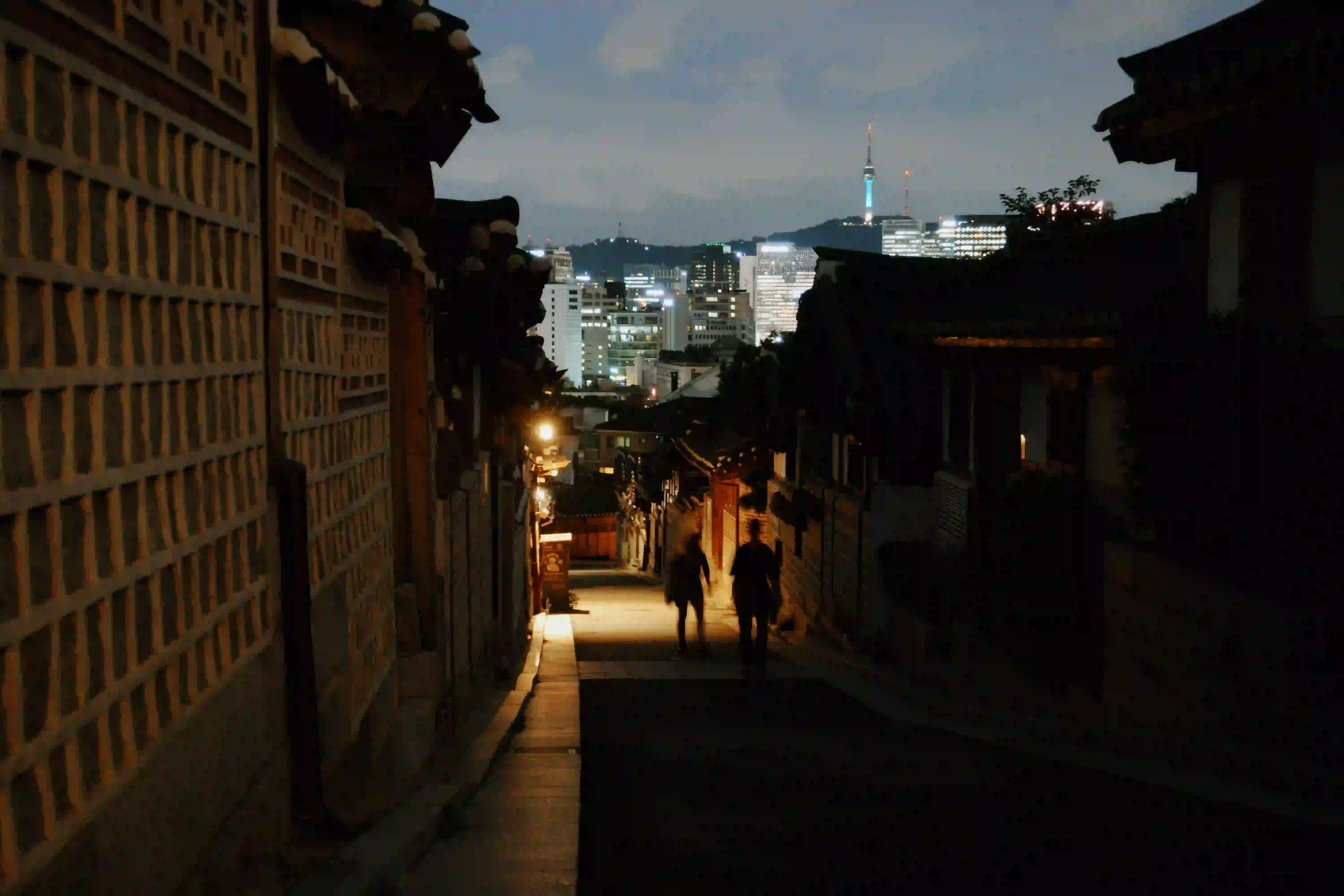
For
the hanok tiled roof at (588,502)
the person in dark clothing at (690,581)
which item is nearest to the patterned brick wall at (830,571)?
the person in dark clothing at (690,581)

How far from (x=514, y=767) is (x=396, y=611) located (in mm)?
1635

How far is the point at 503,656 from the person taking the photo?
1836 centimetres

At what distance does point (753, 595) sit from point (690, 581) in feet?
5.80

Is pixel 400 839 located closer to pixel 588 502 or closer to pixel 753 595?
pixel 753 595

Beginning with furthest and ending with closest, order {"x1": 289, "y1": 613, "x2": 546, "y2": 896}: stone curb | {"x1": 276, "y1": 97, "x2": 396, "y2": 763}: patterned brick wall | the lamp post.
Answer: the lamp post → {"x1": 276, "y1": 97, "x2": 396, "y2": 763}: patterned brick wall → {"x1": 289, "y1": 613, "x2": 546, "y2": 896}: stone curb

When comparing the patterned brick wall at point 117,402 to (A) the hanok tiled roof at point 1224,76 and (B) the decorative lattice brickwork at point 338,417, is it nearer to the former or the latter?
(B) the decorative lattice brickwork at point 338,417

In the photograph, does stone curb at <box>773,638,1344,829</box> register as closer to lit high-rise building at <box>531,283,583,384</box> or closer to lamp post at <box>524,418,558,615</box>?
lamp post at <box>524,418,558,615</box>

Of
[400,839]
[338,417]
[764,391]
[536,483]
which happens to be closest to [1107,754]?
[400,839]

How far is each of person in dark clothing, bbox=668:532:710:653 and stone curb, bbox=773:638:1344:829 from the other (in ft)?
8.91

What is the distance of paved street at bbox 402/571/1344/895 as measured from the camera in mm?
7363

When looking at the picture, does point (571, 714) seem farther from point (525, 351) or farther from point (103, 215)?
point (103, 215)

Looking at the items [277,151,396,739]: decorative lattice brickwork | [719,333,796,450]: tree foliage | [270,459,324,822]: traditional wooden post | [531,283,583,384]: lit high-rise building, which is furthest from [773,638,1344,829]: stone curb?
[531,283,583,384]: lit high-rise building

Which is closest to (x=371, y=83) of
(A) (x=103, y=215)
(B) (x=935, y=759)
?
(A) (x=103, y=215)

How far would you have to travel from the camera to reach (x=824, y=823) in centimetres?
877
